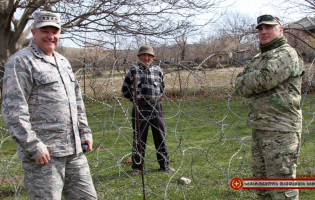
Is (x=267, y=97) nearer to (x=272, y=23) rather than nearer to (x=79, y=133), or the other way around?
(x=272, y=23)

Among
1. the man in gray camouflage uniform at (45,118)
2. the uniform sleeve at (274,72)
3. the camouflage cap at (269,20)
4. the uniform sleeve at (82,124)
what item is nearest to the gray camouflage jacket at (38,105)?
the man in gray camouflage uniform at (45,118)

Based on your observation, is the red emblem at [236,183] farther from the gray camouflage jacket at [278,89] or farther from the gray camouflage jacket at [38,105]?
the gray camouflage jacket at [38,105]

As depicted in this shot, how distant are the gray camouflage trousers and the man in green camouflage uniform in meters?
1.51

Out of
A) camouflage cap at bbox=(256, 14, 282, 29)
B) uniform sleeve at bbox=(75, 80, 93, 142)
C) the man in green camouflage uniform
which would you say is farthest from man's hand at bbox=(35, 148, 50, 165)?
camouflage cap at bbox=(256, 14, 282, 29)

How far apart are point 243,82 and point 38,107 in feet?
5.70

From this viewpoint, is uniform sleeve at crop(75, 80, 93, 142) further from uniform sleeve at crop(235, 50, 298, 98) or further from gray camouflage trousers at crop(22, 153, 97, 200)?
uniform sleeve at crop(235, 50, 298, 98)

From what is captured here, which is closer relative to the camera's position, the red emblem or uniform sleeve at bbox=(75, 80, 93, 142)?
uniform sleeve at bbox=(75, 80, 93, 142)

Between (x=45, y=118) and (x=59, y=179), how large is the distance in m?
0.46

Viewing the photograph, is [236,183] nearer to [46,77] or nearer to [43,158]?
[43,158]

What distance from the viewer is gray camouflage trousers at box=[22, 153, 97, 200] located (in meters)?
2.09

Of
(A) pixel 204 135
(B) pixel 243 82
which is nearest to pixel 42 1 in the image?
(A) pixel 204 135

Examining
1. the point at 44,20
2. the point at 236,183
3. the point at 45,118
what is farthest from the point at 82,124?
the point at 236,183

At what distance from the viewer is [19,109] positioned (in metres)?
2.00

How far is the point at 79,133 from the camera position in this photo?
2.51m
